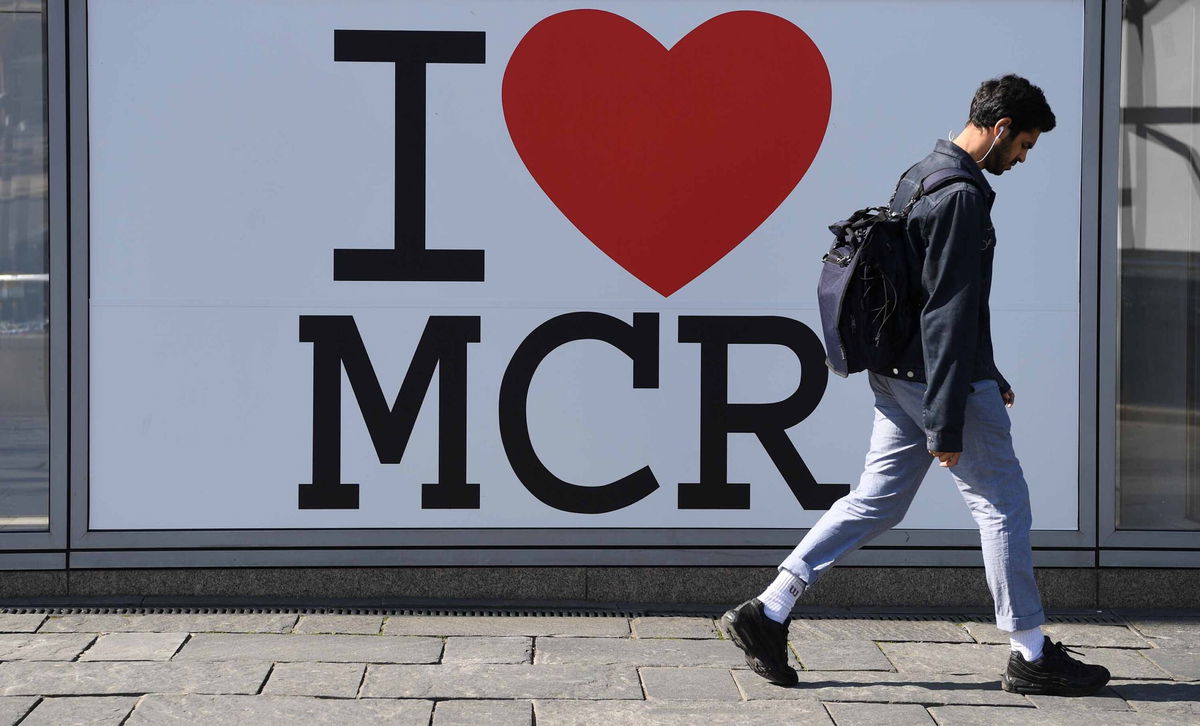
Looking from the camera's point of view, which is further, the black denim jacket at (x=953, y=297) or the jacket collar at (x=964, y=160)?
the jacket collar at (x=964, y=160)

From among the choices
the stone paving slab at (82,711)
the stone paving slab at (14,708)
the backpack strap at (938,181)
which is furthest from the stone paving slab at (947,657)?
the stone paving slab at (14,708)

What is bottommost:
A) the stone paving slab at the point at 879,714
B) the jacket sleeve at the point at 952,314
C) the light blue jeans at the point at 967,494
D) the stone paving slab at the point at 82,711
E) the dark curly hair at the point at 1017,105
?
the stone paving slab at the point at 879,714

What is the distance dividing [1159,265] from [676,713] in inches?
109

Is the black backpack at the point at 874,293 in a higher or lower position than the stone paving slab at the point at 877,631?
higher

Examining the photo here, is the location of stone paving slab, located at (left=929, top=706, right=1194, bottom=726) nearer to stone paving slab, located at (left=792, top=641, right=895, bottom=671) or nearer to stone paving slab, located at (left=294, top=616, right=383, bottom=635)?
stone paving slab, located at (left=792, top=641, right=895, bottom=671)

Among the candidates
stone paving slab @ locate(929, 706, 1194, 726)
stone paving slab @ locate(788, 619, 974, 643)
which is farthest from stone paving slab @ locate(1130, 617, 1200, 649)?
stone paving slab @ locate(929, 706, 1194, 726)

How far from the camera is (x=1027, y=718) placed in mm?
3863

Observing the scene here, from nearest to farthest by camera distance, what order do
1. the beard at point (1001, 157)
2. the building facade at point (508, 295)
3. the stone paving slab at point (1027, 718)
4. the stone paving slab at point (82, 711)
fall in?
the stone paving slab at point (82, 711) < the stone paving slab at point (1027, 718) < the beard at point (1001, 157) < the building facade at point (508, 295)

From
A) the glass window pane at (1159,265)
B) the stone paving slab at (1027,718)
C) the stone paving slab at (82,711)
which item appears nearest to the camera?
the stone paving slab at (82,711)

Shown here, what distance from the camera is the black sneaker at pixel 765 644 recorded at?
4117 mm

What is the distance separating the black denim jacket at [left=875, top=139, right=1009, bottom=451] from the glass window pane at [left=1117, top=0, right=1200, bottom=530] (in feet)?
5.17

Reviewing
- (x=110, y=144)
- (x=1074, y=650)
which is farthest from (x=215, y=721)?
(x=1074, y=650)

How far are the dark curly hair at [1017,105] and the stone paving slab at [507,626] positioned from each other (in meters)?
2.14

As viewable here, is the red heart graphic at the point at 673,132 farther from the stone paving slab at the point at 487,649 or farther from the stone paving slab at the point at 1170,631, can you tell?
the stone paving slab at the point at 1170,631
